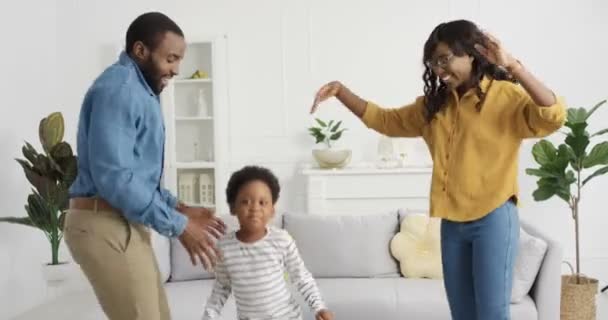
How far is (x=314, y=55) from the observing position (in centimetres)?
532

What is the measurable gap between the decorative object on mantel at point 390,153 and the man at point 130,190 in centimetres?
321

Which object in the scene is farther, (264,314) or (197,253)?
(264,314)

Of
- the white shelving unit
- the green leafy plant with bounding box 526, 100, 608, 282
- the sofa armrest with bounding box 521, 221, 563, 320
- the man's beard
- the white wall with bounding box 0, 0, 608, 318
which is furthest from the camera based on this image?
the white shelving unit

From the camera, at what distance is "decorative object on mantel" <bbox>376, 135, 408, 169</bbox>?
4997 millimetres

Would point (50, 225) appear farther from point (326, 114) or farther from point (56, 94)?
point (326, 114)

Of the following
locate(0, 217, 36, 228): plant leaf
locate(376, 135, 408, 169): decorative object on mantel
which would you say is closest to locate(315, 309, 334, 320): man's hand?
locate(0, 217, 36, 228): plant leaf

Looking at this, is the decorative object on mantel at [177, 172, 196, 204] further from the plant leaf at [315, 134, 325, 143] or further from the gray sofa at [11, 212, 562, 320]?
the gray sofa at [11, 212, 562, 320]

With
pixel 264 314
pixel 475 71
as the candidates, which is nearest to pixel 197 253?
pixel 264 314

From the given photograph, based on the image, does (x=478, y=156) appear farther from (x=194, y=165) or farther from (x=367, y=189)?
(x=194, y=165)

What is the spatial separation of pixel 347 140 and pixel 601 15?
207 cm

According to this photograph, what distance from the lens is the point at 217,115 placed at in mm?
5227

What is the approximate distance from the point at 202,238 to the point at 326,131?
3433 millimetres

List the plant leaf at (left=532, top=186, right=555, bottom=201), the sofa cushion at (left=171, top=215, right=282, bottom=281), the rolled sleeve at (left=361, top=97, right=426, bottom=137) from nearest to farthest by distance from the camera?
the rolled sleeve at (left=361, top=97, right=426, bottom=137) → the sofa cushion at (left=171, top=215, right=282, bottom=281) → the plant leaf at (left=532, top=186, right=555, bottom=201)

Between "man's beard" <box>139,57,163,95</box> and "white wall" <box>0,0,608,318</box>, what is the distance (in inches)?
130
